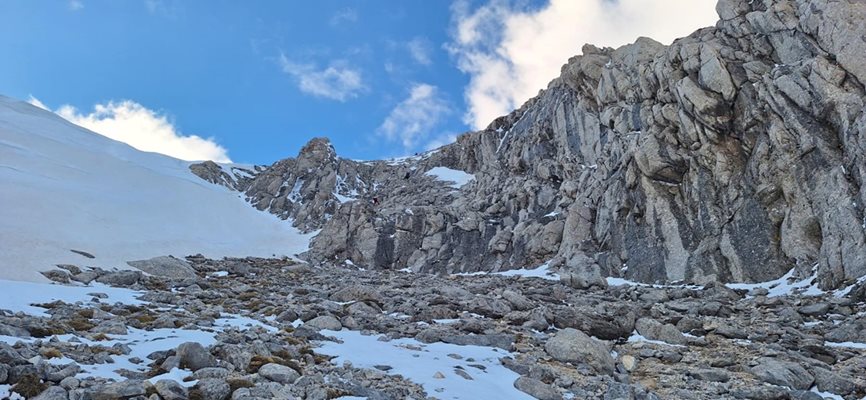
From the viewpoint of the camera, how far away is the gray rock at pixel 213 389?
934 cm

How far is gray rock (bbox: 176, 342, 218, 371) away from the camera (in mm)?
11125

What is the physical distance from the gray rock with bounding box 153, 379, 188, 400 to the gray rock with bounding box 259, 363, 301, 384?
2074 mm

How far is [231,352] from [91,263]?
2435cm

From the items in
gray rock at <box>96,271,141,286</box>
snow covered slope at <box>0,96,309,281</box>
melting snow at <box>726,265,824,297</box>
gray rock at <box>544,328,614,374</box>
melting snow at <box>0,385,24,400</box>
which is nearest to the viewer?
melting snow at <box>0,385,24,400</box>

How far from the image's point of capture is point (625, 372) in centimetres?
1480

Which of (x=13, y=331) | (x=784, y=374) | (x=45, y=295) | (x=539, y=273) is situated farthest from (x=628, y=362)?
(x=539, y=273)

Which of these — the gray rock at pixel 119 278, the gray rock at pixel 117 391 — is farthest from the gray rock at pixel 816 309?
the gray rock at pixel 119 278

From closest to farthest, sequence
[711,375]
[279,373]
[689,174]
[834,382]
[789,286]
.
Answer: [279,373] < [834,382] < [711,375] < [789,286] < [689,174]

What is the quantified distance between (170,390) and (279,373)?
2565 millimetres

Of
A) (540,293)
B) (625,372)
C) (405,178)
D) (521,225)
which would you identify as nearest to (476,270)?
(521,225)

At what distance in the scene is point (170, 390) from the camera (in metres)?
8.98

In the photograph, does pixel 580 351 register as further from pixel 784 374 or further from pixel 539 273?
pixel 539 273

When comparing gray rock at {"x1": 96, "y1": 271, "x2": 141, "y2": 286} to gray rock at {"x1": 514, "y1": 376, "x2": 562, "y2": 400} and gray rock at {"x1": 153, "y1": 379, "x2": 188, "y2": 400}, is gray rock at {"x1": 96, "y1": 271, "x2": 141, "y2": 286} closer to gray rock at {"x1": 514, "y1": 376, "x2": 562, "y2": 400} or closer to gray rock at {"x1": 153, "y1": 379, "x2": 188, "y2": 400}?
gray rock at {"x1": 153, "y1": 379, "x2": 188, "y2": 400}

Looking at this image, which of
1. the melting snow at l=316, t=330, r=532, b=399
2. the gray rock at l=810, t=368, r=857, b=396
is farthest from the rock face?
the melting snow at l=316, t=330, r=532, b=399
